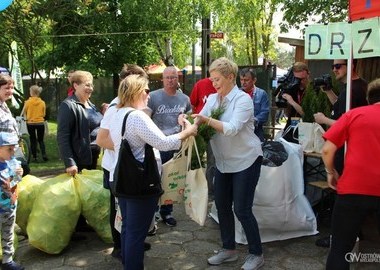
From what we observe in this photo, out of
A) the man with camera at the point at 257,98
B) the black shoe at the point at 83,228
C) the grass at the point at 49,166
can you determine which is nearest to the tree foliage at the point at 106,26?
the grass at the point at 49,166

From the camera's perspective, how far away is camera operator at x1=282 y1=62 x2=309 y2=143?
4742 mm

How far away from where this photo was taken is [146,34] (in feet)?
45.2

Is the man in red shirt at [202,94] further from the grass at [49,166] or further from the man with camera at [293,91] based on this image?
the grass at [49,166]

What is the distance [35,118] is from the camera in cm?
838

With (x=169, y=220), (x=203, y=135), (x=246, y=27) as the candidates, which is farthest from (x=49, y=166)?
(x=246, y=27)

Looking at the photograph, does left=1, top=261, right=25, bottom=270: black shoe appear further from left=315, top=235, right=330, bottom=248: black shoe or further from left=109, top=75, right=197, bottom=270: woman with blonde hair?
left=315, top=235, right=330, bottom=248: black shoe

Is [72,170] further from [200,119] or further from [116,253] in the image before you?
[200,119]

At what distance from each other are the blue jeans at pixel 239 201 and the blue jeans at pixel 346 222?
78 cm

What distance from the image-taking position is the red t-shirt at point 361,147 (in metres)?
2.45

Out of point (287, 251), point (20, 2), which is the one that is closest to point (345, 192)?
point (287, 251)

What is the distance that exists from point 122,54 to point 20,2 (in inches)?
176

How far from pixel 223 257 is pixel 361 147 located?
63.3 inches

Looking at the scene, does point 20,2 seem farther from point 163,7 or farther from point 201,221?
point 201,221

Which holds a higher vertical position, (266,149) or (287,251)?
(266,149)
